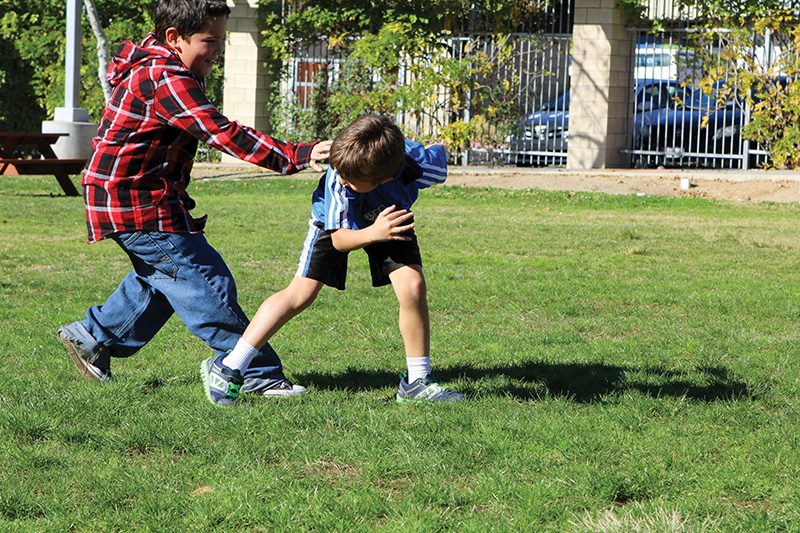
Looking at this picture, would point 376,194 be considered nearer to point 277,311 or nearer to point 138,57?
point 277,311

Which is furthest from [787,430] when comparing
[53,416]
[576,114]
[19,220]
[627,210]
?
[576,114]

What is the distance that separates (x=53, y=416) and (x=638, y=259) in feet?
19.8

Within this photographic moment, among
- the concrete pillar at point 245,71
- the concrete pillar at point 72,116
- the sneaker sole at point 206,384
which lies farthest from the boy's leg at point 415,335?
the concrete pillar at point 245,71

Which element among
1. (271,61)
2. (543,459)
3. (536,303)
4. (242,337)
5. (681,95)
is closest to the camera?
(543,459)

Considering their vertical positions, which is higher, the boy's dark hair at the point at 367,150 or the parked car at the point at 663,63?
the parked car at the point at 663,63

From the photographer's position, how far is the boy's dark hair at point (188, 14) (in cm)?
478

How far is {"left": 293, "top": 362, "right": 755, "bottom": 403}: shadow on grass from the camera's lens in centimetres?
510

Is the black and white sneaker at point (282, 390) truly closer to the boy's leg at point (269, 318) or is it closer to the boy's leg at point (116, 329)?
the boy's leg at point (269, 318)

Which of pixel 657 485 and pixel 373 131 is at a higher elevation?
pixel 373 131

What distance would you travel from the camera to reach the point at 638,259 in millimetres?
9711

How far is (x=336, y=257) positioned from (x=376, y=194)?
31cm

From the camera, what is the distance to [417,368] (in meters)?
4.97

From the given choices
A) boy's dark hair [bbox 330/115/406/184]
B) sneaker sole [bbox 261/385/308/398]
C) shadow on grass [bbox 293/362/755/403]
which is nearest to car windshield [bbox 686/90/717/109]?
shadow on grass [bbox 293/362/755/403]

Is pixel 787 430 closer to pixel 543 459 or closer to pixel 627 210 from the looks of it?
pixel 543 459
